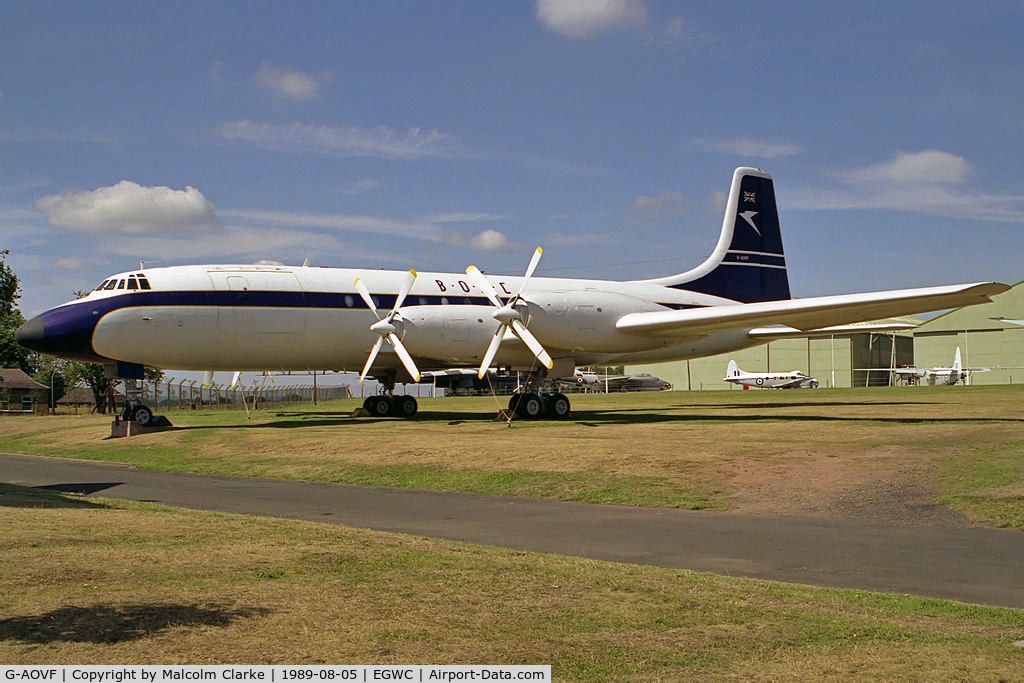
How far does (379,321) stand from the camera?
28.2 metres

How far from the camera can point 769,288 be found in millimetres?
36781

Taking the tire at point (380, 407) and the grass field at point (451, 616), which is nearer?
the grass field at point (451, 616)

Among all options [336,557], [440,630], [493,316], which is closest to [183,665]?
[440,630]

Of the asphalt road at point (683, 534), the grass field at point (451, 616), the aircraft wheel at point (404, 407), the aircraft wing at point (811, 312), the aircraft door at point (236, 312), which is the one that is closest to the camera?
the grass field at point (451, 616)

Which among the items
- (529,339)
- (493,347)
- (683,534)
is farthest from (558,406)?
(683,534)

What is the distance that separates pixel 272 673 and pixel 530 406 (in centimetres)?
2359

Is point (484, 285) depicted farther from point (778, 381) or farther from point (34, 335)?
point (778, 381)

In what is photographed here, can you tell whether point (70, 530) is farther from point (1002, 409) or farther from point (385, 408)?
point (1002, 409)

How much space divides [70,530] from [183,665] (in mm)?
5166

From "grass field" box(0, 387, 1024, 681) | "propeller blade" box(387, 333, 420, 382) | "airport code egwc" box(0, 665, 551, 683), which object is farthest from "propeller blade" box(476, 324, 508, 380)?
"airport code egwc" box(0, 665, 551, 683)

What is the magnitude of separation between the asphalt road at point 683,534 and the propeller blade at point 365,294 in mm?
12446

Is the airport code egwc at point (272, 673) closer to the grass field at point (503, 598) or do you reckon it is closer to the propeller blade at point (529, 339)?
the grass field at point (503, 598)

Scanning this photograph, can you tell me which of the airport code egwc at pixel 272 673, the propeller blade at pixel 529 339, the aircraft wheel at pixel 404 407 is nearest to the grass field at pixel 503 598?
the airport code egwc at pixel 272 673

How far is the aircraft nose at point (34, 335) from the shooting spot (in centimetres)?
2516
